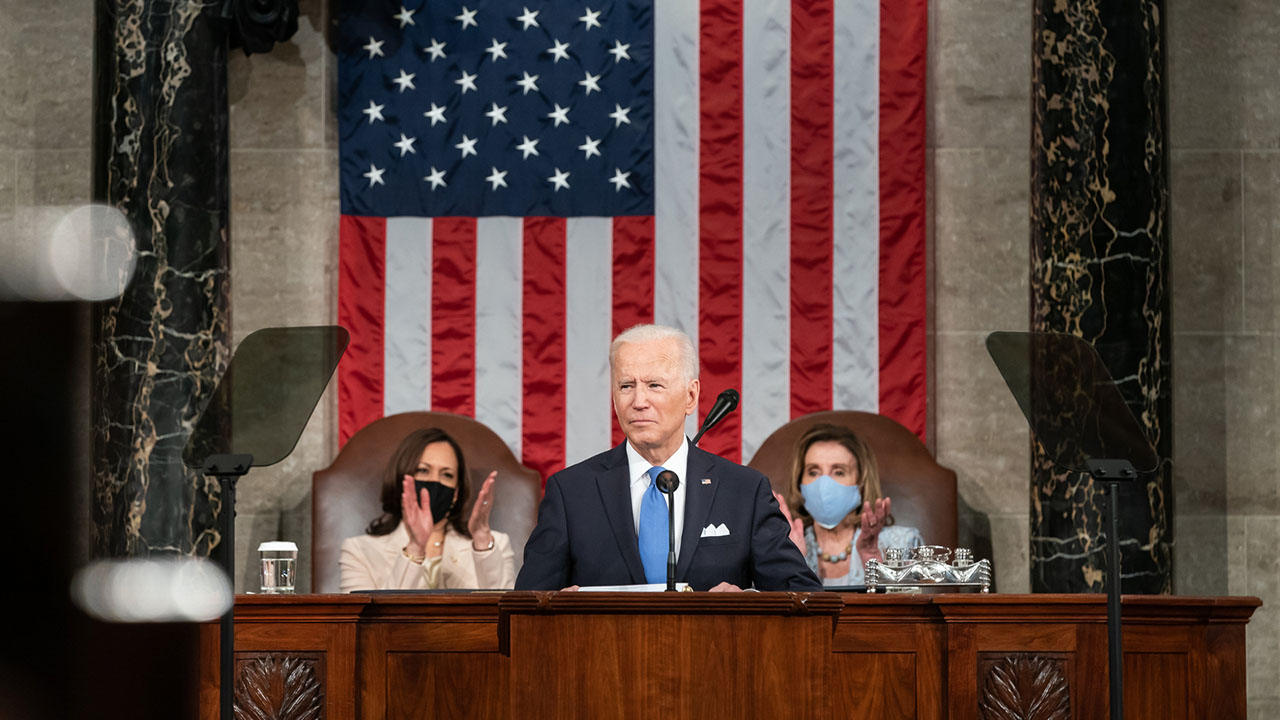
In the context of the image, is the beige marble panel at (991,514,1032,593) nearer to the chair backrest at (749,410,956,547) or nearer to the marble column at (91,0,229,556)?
the chair backrest at (749,410,956,547)

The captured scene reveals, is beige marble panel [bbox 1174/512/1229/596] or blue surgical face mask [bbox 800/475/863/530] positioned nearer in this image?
blue surgical face mask [bbox 800/475/863/530]

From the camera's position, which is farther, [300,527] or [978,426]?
[978,426]

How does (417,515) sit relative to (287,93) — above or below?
below

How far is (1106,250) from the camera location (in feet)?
20.6

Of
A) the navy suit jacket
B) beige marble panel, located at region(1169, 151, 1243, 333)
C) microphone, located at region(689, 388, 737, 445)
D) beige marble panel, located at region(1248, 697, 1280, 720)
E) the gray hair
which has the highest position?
beige marble panel, located at region(1169, 151, 1243, 333)

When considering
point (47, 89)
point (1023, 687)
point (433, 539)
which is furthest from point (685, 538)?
point (47, 89)

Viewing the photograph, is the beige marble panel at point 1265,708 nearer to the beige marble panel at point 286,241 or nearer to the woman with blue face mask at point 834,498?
the woman with blue face mask at point 834,498

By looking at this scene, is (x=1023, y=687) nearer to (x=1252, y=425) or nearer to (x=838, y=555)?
(x=838, y=555)

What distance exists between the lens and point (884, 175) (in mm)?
7203

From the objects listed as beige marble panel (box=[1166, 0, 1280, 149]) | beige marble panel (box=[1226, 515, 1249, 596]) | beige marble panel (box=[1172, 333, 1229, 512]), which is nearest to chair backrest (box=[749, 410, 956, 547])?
beige marble panel (box=[1172, 333, 1229, 512])

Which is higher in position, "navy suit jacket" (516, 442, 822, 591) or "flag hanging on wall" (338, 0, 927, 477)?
"flag hanging on wall" (338, 0, 927, 477)

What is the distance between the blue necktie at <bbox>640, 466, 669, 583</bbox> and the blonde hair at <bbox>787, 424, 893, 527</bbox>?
2.67 meters

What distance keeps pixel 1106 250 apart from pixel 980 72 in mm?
1633

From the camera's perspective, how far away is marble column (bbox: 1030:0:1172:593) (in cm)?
612
